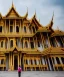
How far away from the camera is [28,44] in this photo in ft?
89.7

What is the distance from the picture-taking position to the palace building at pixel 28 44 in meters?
24.8

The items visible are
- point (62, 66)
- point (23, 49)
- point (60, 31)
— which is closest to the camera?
point (62, 66)

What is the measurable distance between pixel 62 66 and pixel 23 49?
19.4 feet

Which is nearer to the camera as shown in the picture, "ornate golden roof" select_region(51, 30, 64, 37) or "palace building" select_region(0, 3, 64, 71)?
"palace building" select_region(0, 3, 64, 71)

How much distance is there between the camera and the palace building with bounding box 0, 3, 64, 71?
2478cm

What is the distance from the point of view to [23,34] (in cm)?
2762

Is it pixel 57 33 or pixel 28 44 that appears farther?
pixel 57 33

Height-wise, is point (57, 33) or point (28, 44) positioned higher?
point (57, 33)

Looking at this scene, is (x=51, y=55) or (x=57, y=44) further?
(x=57, y=44)

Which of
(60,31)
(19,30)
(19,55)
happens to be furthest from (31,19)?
(19,55)

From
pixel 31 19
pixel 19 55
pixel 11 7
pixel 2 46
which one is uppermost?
pixel 11 7

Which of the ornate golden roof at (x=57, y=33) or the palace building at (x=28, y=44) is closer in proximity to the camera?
the palace building at (x=28, y=44)

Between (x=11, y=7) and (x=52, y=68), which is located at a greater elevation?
(x=11, y=7)

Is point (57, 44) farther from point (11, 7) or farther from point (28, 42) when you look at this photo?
point (11, 7)
